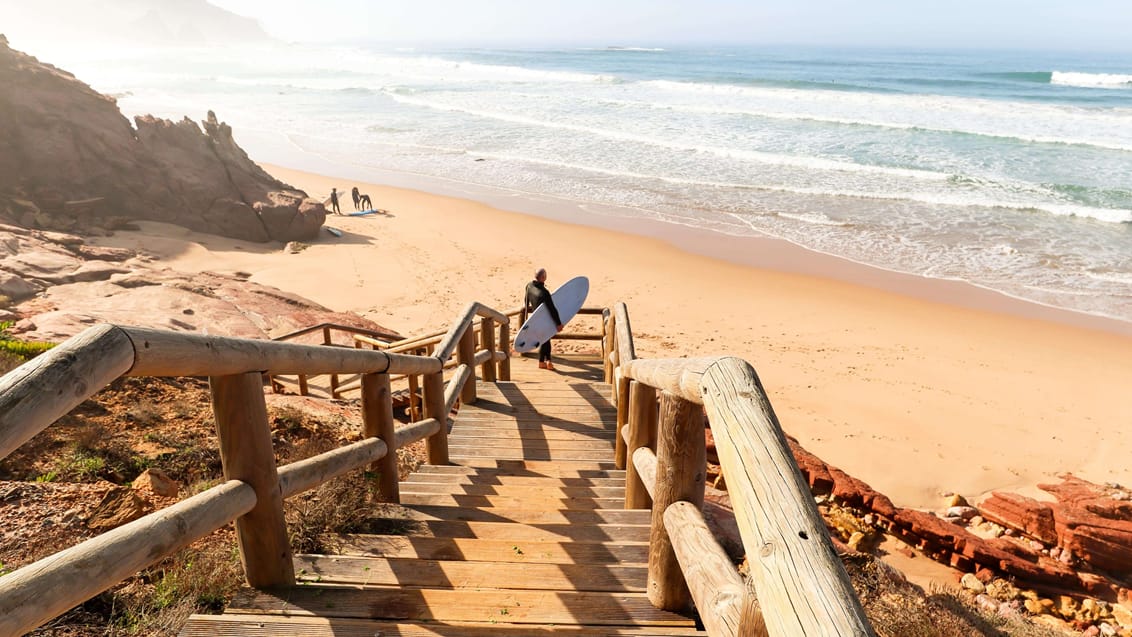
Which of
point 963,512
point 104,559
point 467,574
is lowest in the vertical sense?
point 963,512

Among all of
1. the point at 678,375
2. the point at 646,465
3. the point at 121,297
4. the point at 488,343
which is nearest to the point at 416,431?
the point at 646,465

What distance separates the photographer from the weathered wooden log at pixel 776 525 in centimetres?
113

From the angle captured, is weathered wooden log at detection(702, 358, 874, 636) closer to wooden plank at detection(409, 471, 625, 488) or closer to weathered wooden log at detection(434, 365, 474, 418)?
wooden plank at detection(409, 471, 625, 488)

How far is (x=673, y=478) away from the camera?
96.0 inches

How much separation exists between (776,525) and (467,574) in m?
1.99

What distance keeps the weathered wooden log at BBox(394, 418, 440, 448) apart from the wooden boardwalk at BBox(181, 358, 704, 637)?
33 centimetres

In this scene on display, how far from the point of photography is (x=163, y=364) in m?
1.84

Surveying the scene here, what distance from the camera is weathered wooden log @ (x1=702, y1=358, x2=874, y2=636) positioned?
1.13 metres

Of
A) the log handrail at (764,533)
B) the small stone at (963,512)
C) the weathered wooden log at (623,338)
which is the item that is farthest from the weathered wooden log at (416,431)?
the small stone at (963,512)

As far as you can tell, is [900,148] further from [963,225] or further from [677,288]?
[677,288]

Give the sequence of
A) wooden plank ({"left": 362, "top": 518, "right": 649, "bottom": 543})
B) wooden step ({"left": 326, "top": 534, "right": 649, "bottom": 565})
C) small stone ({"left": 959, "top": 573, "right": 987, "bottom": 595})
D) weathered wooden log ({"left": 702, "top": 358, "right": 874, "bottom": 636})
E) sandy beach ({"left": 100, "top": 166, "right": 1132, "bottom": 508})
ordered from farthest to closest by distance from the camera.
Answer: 1. sandy beach ({"left": 100, "top": 166, "right": 1132, "bottom": 508})
2. small stone ({"left": 959, "top": 573, "right": 987, "bottom": 595})
3. wooden plank ({"left": 362, "top": 518, "right": 649, "bottom": 543})
4. wooden step ({"left": 326, "top": 534, "right": 649, "bottom": 565})
5. weathered wooden log ({"left": 702, "top": 358, "right": 874, "bottom": 636})

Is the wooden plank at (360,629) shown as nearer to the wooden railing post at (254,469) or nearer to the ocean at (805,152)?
the wooden railing post at (254,469)

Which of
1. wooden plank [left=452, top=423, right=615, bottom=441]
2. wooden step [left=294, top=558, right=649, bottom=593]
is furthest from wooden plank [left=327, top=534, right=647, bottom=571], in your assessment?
wooden plank [left=452, top=423, right=615, bottom=441]

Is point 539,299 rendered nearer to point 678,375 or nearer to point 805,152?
point 678,375
